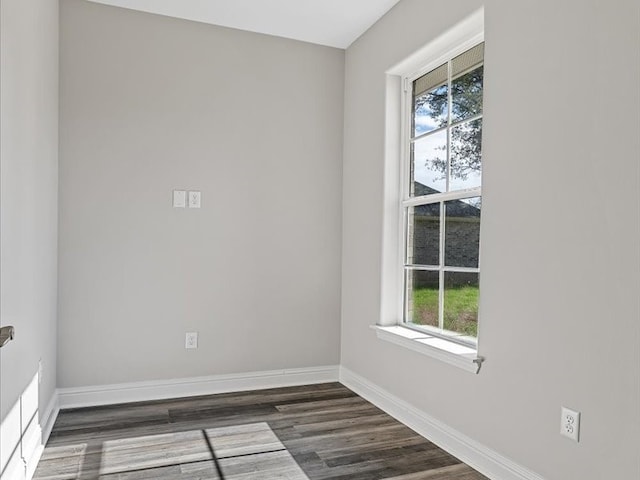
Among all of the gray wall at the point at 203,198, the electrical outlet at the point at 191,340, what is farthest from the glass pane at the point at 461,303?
the electrical outlet at the point at 191,340

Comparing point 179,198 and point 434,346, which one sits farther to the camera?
point 179,198

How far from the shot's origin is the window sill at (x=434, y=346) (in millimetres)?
2480

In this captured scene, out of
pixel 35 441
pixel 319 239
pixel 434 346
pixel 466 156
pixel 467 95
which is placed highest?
pixel 467 95

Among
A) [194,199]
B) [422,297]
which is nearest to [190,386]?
[194,199]

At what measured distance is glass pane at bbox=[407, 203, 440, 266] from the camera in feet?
9.80

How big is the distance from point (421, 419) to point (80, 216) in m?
2.50

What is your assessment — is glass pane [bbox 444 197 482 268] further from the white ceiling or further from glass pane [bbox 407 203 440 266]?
the white ceiling

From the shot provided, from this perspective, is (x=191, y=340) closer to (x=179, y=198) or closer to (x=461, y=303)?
(x=179, y=198)

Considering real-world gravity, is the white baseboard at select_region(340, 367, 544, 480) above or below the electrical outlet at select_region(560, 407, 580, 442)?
below

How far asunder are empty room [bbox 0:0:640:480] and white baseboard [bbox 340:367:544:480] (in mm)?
14

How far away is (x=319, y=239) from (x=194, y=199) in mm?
1012

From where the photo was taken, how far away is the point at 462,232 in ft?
9.02

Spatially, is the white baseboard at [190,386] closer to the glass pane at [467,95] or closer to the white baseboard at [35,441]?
the white baseboard at [35,441]

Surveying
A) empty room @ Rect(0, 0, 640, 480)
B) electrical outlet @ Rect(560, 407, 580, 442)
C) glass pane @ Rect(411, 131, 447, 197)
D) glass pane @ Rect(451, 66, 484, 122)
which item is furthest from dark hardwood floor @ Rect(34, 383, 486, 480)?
glass pane @ Rect(451, 66, 484, 122)
